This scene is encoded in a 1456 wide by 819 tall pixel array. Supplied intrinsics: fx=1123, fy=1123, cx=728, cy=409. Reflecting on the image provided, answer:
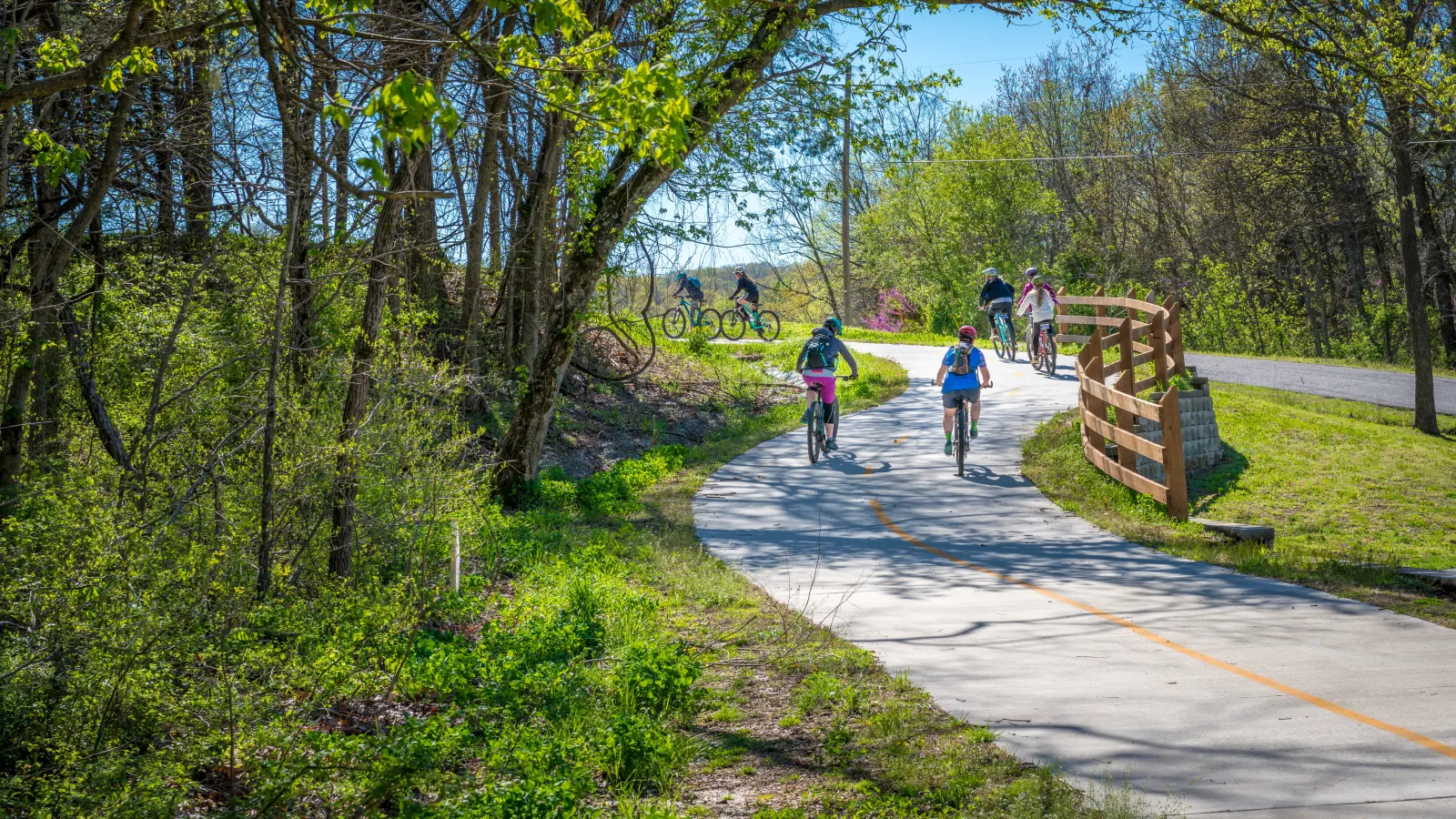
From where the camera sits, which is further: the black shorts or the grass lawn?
the black shorts

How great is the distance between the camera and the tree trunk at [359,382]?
7.56 meters

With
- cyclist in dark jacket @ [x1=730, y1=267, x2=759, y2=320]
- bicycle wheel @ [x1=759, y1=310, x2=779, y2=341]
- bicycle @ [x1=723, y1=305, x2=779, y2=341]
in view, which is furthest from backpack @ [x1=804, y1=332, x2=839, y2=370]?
bicycle wheel @ [x1=759, y1=310, x2=779, y2=341]

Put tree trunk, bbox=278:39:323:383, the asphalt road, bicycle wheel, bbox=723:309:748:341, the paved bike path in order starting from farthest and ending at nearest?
bicycle wheel, bbox=723:309:748:341 → the asphalt road → tree trunk, bbox=278:39:323:383 → the paved bike path

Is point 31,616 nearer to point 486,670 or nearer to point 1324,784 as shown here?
point 486,670

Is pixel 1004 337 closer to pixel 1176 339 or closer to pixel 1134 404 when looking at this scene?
pixel 1176 339

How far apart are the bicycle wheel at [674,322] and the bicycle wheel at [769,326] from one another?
2324 mm

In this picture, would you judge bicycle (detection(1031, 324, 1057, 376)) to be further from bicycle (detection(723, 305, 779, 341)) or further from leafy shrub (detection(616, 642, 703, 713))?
leafy shrub (detection(616, 642, 703, 713))

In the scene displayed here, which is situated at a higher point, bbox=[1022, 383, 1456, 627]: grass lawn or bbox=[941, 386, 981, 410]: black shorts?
bbox=[941, 386, 981, 410]: black shorts

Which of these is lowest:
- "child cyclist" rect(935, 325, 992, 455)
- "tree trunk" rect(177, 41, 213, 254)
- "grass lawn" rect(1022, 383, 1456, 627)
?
"grass lawn" rect(1022, 383, 1456, 627)

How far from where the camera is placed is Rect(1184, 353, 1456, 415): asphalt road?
912 inches

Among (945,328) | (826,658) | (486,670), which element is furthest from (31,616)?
(945,328)

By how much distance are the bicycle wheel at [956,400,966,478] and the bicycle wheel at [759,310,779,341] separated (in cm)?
1670

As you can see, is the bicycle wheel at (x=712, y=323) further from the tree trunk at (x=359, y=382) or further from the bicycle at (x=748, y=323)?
the tree trunk at (x=359, y=382)

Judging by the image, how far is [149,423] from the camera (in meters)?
6.48
